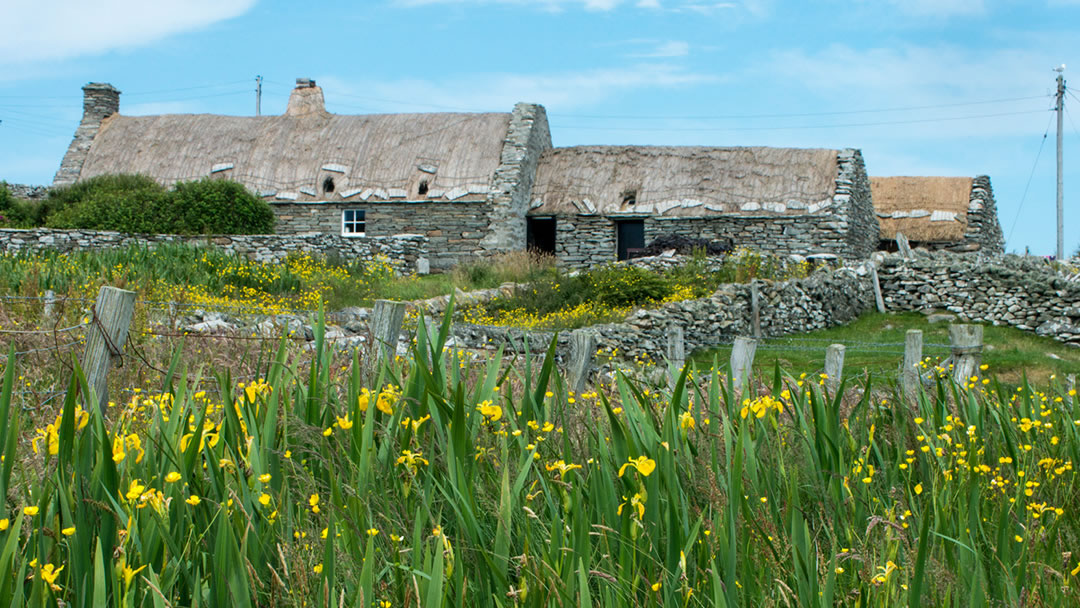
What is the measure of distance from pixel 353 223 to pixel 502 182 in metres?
4.74

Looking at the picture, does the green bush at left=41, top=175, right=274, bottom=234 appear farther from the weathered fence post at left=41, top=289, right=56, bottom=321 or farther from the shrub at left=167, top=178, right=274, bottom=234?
the weathered fence post at left=41, top=289, right=56, bottom=321

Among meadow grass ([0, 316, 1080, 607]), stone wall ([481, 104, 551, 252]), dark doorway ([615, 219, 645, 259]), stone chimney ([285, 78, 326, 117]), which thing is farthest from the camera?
stone chimney ([285, 78, 326, 117])

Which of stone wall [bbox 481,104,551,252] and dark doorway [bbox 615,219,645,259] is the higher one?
stone wall [bbox 481,104,551,252]

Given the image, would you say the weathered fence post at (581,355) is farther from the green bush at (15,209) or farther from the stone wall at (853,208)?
the green bush at (15,209)

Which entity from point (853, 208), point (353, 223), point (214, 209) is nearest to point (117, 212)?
point (214, 209)

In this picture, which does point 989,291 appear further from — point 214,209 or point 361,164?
point 361,164

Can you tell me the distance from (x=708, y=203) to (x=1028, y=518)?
2366cm

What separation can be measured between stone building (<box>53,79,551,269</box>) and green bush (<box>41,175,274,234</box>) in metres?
4.05

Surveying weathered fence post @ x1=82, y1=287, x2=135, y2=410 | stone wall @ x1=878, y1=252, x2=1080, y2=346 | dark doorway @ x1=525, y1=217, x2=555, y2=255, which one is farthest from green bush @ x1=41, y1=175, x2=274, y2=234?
weathered fence post @ x1=82, y1=287, x2=135, y2=410

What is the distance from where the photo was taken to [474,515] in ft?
9.00

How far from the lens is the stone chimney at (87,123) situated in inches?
A: 1157

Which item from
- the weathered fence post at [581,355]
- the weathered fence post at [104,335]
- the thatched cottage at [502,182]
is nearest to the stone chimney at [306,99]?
the thatched cottage at [502,182]

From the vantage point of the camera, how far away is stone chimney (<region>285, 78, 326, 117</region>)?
30.4m

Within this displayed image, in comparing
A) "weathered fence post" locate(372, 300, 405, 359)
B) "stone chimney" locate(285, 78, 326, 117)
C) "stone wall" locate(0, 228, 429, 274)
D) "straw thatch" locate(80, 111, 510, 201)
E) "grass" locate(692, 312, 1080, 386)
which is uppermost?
"stone chimney" locate(285, 78, 326, 117)
